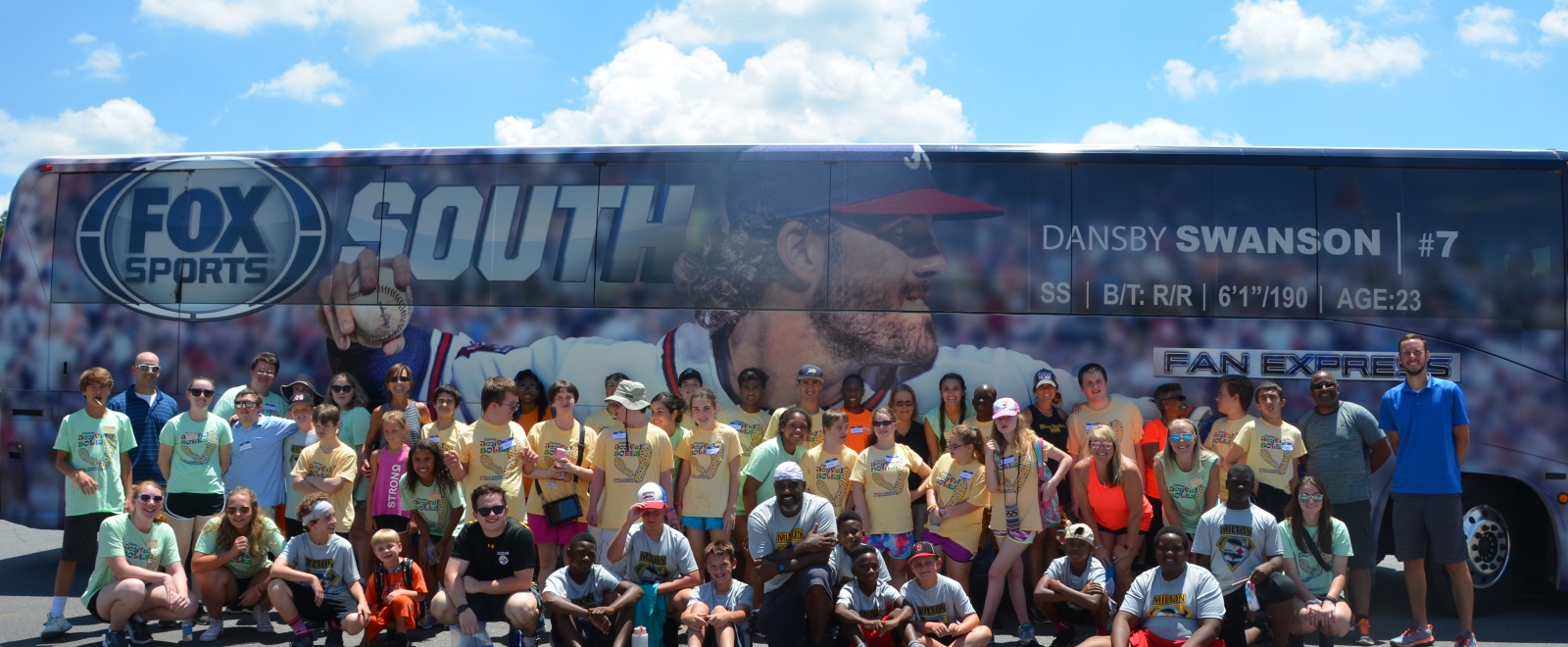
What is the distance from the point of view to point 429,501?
709cm

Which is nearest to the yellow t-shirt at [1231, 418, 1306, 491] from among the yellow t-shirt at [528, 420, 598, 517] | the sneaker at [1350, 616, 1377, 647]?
the sneaker at [1350, 616, 1377, 647]

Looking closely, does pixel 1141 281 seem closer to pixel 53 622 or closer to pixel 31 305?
pixel 53 622

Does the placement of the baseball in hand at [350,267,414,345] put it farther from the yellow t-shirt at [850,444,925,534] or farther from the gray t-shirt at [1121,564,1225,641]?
the gray t-shirt at [1121,564,1225,641]

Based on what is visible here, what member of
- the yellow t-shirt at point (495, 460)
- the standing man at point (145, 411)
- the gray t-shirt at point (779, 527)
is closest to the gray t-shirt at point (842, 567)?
the gray t-shirt at point (779, 527)

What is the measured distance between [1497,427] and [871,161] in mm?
5072

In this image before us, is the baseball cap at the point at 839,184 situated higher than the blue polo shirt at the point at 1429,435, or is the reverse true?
the baseball cap at the point at 839,184

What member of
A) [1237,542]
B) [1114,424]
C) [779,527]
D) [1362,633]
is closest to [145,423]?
[779,527]

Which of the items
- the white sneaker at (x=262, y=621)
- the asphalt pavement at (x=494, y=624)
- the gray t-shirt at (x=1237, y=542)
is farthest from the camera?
the white sneaker at (x=262, y=621)

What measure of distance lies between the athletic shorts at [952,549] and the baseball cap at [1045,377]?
131 centimetres

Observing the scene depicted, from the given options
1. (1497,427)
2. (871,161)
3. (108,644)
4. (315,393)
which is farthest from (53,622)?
(1497,427)

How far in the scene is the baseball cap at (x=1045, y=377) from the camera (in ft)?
23.7

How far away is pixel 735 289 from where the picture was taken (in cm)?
764

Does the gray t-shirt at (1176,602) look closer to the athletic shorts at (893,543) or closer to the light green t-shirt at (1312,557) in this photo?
the light green t-shirt at (1312,557)

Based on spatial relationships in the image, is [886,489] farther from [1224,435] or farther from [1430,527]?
[1430,527]
